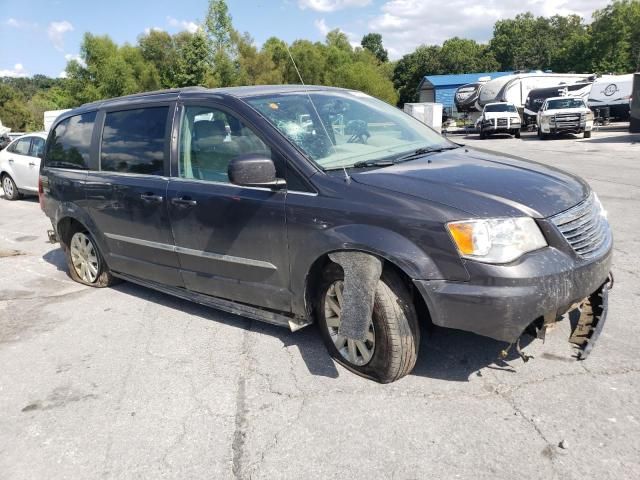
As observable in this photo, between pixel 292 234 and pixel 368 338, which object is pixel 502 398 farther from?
pixel 292 234

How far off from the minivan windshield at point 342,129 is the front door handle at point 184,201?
845mm

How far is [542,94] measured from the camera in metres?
30.8

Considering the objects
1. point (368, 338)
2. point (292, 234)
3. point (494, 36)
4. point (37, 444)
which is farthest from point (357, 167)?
point (494, 36)

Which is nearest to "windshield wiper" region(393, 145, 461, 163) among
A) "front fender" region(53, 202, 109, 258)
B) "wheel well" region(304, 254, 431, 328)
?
"wheel well" region(304, 254, 431, 328)

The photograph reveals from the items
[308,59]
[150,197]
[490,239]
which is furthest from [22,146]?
[308,59]

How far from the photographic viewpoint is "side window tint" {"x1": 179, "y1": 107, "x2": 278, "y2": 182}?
3.66m

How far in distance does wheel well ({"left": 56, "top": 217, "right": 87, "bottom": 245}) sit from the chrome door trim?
74cm

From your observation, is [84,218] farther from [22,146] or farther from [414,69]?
[414,69]

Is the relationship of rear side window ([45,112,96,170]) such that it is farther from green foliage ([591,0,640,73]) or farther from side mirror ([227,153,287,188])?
green foliage ([591,0,640,73])

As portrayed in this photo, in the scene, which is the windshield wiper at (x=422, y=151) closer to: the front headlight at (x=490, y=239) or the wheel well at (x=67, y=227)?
the front headlight at (x=490, y=239)

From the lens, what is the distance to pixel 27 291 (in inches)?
226

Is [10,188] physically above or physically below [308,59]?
below

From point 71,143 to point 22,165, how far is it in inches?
341

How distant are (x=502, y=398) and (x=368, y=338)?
32.8 inches
